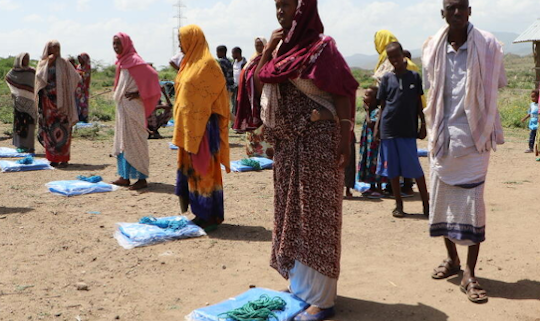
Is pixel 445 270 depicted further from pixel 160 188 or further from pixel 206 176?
pixel 160 188

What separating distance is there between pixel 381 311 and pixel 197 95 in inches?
113

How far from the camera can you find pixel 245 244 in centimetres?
568

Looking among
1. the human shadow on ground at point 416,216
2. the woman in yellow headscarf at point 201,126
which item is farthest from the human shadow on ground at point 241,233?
the human shadow on ground at point 416,216

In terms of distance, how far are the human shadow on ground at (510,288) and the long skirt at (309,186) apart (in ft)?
4.30

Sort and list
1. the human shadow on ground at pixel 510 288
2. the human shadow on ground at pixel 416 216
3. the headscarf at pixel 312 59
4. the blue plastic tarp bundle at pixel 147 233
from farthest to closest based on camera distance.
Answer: the human shadow on ground at pixel 416 216 → the blue plastic tarp bundle at pixel 147 233 → the human shadow on ground at pixel 510 288 → the headscarf at pixel 312 59

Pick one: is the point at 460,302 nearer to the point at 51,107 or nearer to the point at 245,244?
the point at 245,244

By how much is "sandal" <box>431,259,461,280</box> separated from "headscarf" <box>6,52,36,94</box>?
30.3ft

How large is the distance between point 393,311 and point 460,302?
0.52 m

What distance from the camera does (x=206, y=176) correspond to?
19.5ft

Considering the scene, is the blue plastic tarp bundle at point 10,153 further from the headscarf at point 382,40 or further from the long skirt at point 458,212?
the long skirt at point 458,212

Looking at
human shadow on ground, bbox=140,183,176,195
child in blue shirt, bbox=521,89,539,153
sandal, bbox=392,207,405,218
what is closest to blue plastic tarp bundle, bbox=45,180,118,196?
human shadow on ground, bbox=140,183,176,195

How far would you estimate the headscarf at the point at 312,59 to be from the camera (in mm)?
3598

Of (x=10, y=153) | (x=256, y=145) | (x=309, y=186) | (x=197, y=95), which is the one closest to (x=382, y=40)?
(x=197, y=95)

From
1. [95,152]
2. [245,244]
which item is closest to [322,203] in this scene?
[245,244]
